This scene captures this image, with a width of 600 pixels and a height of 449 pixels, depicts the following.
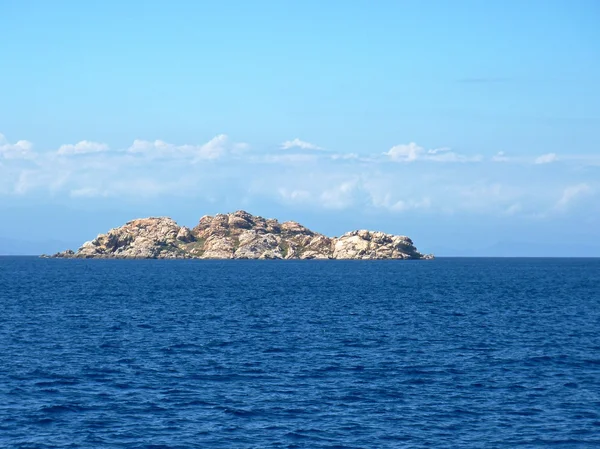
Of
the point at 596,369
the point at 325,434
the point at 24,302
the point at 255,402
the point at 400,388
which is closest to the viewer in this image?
the point at 325,434

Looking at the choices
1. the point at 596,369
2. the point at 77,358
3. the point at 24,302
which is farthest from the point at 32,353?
the point at 24,302

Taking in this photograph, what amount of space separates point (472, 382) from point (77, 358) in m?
31.5

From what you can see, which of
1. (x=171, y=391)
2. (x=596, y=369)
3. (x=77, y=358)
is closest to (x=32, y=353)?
(x=77, y=358)

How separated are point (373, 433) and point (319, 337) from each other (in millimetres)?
34246

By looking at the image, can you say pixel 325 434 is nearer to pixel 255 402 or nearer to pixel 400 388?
pixel 255 402

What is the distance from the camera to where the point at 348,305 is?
4419 inches

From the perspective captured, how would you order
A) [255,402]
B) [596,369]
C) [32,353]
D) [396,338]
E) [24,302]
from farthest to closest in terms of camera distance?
1. [24,302]
2. [396,338]
3. [32,353]
4. [596,369]
5. [255,402]

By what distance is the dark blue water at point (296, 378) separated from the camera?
38.7m

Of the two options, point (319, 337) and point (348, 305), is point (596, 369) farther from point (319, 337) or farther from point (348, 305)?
point (348, 305)

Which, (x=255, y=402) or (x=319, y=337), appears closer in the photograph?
(x=255, y=402)

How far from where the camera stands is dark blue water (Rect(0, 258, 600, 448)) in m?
38.7

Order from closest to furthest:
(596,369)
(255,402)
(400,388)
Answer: (255,402) < (400,388) < (596,369)

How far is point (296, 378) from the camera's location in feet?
171

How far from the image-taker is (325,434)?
38.6 m
